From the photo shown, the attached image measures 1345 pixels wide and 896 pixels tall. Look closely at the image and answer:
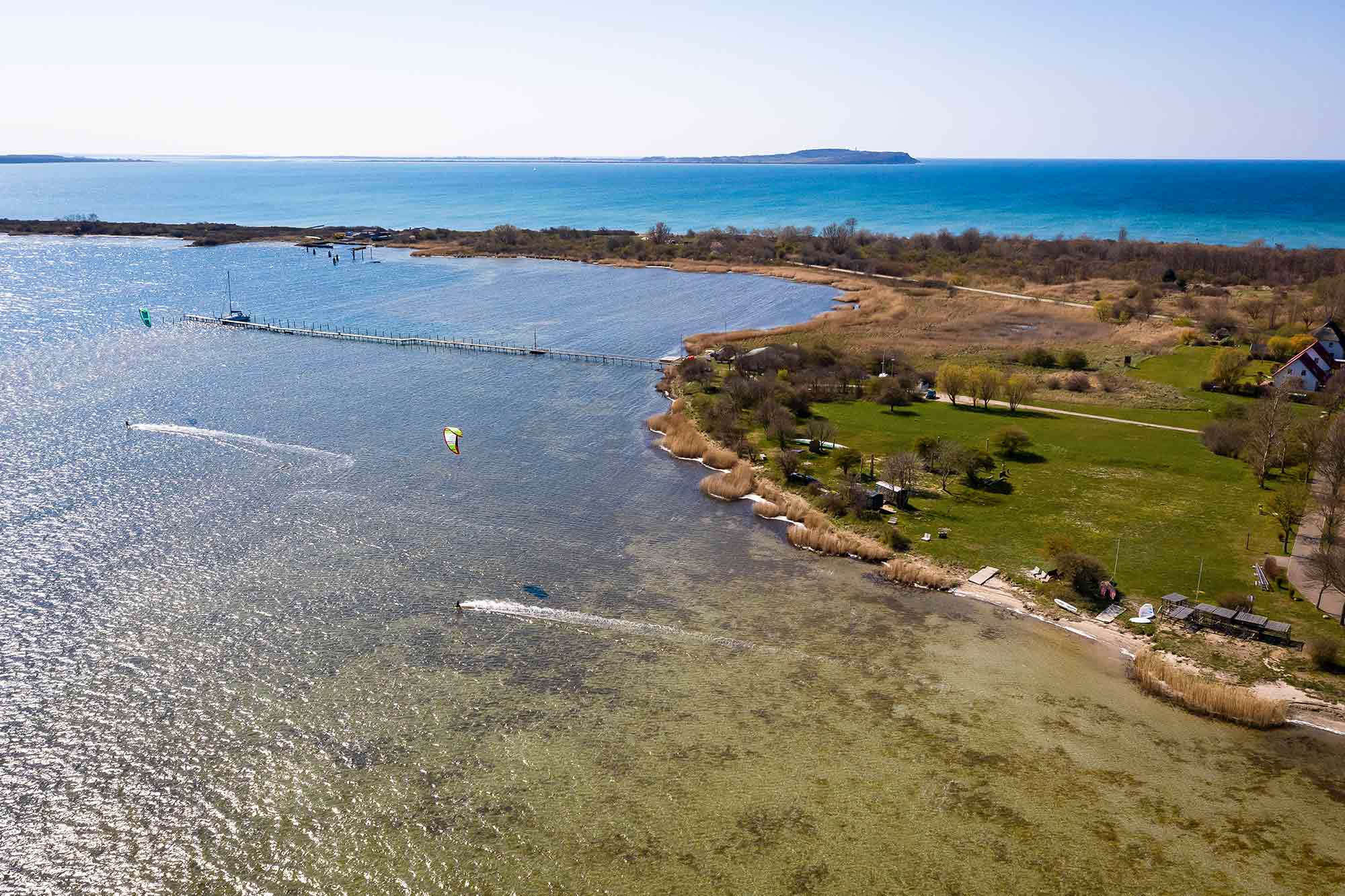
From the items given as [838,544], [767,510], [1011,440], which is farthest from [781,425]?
[838,544]

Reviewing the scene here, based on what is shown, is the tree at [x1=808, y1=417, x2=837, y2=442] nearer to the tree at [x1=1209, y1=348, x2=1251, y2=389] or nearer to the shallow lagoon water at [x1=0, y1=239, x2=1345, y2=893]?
the shallow lagoon water at [x1=0, y1=239, x2=1345, y2=893]

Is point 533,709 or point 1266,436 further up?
point 1266,436

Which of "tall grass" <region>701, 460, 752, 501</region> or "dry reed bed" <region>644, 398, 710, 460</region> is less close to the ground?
"dry reed bed" <region>644, 398, 710, 460</region>

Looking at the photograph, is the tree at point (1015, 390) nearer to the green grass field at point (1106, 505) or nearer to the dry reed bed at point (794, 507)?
the green grass field at point (1106, 505)

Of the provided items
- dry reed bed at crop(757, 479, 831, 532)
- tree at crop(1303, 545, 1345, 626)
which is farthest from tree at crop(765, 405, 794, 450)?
tree at crop(1303, 545, 1345, 626)

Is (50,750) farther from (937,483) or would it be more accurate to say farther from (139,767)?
(937,483)

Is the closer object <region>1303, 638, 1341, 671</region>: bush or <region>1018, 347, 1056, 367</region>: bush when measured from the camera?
<region>1303, 638, 1341, 671</region>: bush

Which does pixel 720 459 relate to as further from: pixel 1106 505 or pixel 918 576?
pixel 1106 505
